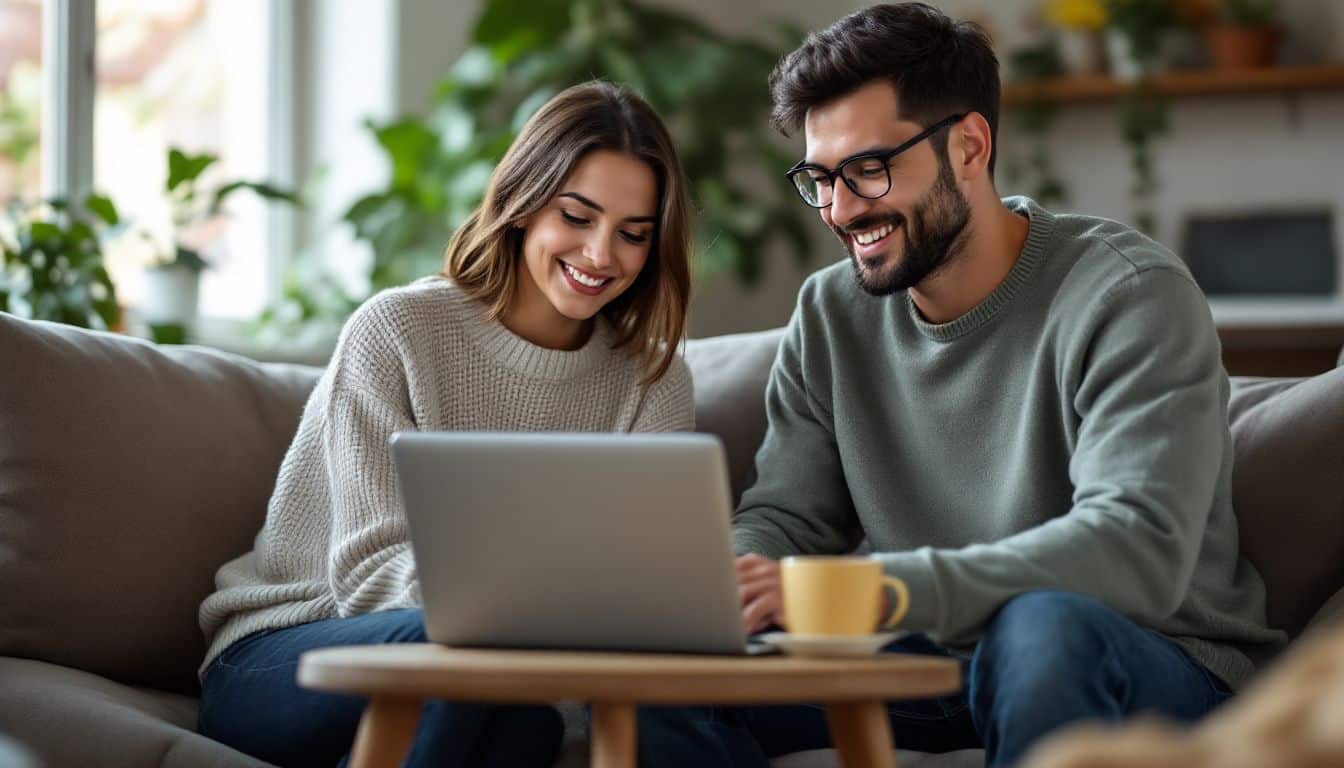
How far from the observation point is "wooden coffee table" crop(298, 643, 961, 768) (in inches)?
47.0

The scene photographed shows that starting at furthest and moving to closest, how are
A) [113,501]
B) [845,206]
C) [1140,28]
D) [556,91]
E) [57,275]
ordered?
[1140,28] → [556,91] → [57,275] → [113,501] → [845,206]

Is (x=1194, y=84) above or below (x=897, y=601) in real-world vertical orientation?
above

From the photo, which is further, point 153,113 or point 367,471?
point 153,113

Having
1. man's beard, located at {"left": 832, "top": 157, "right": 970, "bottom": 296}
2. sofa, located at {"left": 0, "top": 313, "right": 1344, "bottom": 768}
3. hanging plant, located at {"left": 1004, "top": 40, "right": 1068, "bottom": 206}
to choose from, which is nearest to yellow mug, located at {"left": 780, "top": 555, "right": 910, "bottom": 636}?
sofa, located at {"left": 0, "top": 313, "right": 1344, "bottom": 768}

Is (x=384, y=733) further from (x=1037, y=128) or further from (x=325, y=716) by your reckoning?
(x=1037, y=128)

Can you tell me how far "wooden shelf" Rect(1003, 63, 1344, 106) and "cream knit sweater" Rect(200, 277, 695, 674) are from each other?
353cm

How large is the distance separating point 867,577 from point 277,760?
0.77 m

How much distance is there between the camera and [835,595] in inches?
51.6

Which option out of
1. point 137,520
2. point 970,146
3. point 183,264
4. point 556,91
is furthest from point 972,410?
point 556,91

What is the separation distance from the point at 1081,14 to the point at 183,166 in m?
3.10

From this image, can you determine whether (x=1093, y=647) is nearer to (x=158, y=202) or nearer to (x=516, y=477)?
(x=516, y=477)

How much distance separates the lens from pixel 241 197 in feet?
14.5

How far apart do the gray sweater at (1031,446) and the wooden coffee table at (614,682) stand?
192mm

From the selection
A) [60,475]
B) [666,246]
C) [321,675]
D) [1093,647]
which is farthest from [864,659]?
[60,475]
